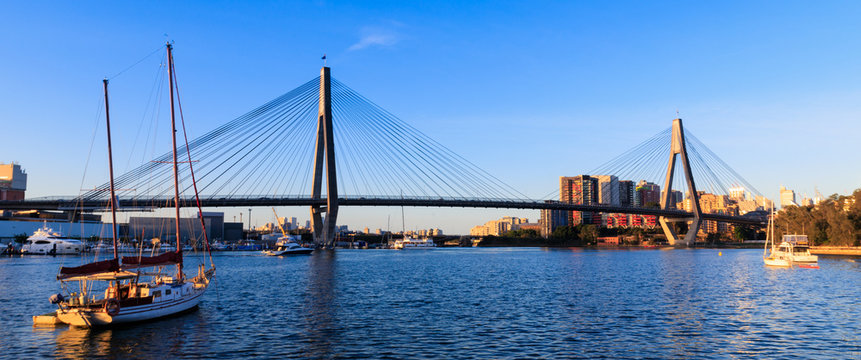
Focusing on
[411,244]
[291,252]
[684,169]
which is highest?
[684,169]

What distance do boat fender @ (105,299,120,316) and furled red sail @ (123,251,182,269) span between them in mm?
2705

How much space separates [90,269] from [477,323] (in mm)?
17532

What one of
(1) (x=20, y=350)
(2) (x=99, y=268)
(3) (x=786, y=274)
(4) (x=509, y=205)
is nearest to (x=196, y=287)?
(2) (x=99, y=268)

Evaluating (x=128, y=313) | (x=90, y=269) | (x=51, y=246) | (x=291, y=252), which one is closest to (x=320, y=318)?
(x=128, y=313)

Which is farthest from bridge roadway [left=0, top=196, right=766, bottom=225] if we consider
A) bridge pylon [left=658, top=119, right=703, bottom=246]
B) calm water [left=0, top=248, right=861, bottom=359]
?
calm water [left=0, top=248, right=861, bottom=359]

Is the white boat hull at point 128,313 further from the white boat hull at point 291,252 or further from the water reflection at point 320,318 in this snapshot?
the white boat hull at point 291,252

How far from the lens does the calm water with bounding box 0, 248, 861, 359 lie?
20.8 metres

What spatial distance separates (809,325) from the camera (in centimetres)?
2581

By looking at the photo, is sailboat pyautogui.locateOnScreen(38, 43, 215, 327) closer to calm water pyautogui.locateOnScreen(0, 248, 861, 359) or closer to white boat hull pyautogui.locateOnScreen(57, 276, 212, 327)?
white boat hull pyautogui.locateOnScreen(57, 276, 212, 327)

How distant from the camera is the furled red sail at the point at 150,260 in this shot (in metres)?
27.2

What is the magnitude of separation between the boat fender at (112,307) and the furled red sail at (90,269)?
6.28ft

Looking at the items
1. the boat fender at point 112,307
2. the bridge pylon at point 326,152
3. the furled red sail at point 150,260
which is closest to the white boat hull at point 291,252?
the bridge pylon at point 326,152

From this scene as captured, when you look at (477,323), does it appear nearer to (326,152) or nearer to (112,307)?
(112,307)

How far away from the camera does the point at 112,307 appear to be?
24484mm
